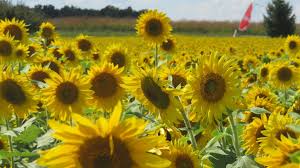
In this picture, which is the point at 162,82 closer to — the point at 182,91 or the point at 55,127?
the point at 182,91

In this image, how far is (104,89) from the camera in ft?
12.4

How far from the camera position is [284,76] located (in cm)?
605

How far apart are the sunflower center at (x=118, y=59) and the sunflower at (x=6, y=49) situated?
0.91m

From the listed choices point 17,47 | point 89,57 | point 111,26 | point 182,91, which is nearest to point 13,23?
point 17,47

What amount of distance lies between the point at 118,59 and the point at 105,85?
192cm

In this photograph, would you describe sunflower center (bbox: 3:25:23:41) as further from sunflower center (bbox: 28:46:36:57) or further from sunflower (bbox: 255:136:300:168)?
sunflower (bbox: 255:136:300:168)

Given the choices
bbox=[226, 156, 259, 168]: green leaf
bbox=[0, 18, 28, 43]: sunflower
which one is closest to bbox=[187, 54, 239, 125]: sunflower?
bbox=[226, 156, 259, 168]: green leaf

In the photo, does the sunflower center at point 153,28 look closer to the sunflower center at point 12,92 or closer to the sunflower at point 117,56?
the sunflower at point 117,56

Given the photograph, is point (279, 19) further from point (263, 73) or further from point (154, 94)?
point (154, 94)

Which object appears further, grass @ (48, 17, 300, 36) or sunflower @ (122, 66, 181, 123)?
grass @ (48, 17, 300, 36)

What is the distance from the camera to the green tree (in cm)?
4759

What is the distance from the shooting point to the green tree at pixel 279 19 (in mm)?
47594

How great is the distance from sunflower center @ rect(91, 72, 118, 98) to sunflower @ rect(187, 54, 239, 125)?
1.22 m

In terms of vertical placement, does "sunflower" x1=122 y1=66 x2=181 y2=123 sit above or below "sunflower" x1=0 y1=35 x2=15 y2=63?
above
